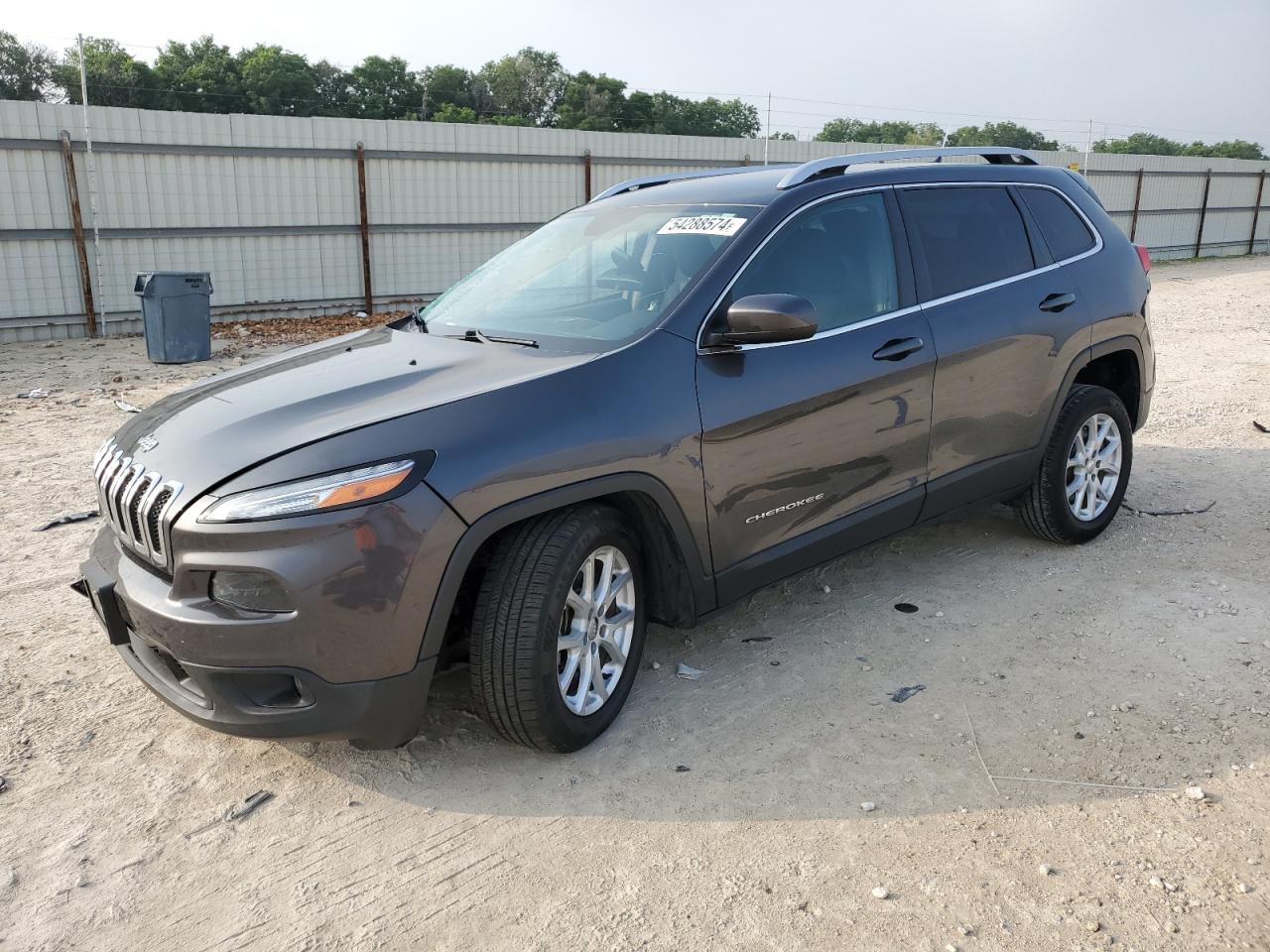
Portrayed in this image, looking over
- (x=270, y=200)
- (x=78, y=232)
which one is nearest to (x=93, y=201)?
(x=78, y=232)

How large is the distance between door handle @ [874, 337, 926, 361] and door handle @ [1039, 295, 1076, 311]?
0.94 meters

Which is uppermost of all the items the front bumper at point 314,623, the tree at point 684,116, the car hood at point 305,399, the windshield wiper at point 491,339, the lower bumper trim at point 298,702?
the tree at point 684,116

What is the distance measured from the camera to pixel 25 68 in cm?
4784

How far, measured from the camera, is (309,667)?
8.92ft

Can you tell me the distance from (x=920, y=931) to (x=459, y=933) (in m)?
1.13

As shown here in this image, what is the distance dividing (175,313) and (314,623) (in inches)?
370

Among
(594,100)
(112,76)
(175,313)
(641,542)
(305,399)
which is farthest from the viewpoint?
(594,100)

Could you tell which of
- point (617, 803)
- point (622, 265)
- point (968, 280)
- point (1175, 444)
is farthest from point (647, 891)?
point (1175, 444)

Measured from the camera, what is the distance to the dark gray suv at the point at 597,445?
2736 mm

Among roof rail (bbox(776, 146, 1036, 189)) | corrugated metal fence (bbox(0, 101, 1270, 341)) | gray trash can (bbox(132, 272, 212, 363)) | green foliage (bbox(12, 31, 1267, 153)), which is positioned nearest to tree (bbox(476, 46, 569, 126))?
green foliage (bbox(12, 31, 1267, 153))

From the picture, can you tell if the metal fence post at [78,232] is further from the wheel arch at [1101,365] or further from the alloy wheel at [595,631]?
the wheel arch at [1101,365]

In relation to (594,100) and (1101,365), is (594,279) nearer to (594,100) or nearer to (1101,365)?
(1101,365)

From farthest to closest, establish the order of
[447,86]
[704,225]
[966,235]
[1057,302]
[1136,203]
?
1. [447,86]
2. [1136,203]
3. [1057,302]
4. [966,235]
5. [704,225]

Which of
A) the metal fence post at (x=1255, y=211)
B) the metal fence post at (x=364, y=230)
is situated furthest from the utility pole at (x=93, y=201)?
the metal fence post at (x=1255, y=211)
